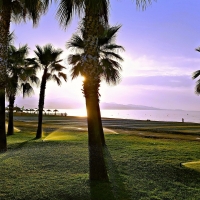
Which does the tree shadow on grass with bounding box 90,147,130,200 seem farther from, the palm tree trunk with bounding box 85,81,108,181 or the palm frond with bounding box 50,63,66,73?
the palm frond with bounding box 50,63,66,73

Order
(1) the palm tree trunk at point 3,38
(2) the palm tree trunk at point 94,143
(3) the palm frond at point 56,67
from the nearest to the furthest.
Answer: (2) the palm tree trunk at point 94,143 → (1) the palm tree trunk at point 3,38 → (3) the palm frond at point 56,67

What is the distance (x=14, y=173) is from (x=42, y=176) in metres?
1.03

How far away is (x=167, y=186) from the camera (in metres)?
7.38

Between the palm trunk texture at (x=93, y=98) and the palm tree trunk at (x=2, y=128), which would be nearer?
the palm trunk texture at (x=93, y=98)

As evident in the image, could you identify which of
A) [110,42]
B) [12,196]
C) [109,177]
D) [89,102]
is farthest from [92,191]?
[110,42]

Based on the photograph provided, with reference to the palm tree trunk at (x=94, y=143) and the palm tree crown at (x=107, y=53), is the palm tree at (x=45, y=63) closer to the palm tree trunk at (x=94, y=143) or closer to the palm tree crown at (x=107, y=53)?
the palm tree crown at (x=107, y=53)

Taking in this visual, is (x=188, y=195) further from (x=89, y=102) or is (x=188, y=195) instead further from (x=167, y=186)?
(x=89, y=102)

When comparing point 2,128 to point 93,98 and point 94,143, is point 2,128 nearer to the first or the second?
point 94,143

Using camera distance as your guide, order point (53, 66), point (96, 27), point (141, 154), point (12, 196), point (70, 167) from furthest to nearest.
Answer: point (53, 66)
point (141, 154)
point (70, 167)
point (96, 27)
point (12, 196)

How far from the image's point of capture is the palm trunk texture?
7.60m

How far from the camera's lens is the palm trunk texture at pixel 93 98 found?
7598mm

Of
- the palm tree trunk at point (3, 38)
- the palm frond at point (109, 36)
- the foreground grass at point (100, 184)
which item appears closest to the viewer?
the foreground grass at point (100, 184)

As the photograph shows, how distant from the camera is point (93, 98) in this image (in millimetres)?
7598

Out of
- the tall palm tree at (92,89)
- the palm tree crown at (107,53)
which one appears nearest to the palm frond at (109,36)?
the palm tree crown at (107,53)
